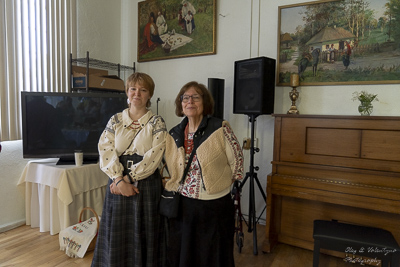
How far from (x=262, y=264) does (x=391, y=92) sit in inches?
72.7

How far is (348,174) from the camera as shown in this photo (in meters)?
2.07

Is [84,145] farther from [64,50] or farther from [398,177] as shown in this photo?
[398,177]

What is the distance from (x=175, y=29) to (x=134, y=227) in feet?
8.52

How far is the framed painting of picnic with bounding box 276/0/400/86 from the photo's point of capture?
7.62 ft

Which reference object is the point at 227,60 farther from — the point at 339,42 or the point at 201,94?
the point at 201,94

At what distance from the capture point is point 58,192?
248 centimetres

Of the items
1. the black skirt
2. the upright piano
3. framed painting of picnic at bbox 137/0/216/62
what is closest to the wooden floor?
the upright piano

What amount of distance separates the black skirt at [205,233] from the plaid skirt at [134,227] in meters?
0.17

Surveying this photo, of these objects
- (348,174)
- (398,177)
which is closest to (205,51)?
(348,174)

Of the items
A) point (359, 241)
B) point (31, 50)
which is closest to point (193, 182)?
point (359, 241)

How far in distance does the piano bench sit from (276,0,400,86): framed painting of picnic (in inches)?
52.7

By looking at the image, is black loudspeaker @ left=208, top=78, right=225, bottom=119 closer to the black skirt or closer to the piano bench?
the black skirt

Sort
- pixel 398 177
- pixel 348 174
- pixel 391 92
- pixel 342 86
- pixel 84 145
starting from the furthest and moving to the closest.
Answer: pixel 84 145
pixel 342 86
pixel 391 92
pixel 348 174
pixel 398 177

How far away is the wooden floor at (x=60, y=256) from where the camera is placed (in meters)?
2.19
